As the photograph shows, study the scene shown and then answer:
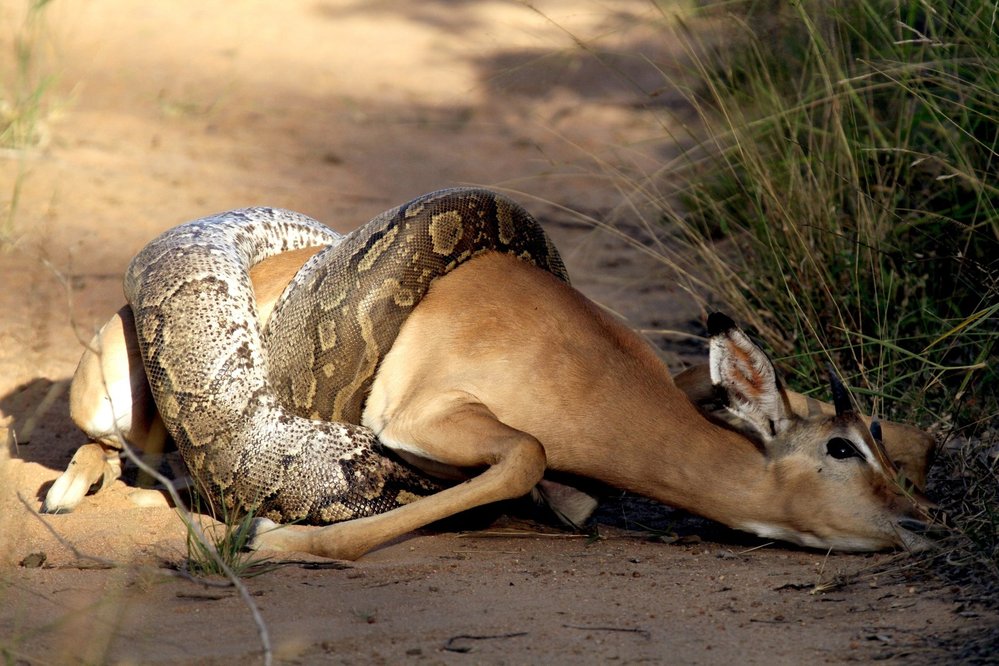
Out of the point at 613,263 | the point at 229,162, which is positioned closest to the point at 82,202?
the point at 229,162

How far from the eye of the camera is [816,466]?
14.8 feet

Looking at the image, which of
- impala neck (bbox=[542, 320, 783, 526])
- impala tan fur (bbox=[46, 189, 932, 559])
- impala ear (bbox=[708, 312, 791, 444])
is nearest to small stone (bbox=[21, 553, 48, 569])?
impala tan fur (bbox=[46, 189, 932, 559])

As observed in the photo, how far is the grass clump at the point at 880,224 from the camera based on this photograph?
17.9 ft

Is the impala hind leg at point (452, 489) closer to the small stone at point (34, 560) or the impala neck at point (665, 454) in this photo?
the impala neck at point (665, 454)

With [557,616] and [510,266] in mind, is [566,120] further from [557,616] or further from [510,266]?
[557,616]

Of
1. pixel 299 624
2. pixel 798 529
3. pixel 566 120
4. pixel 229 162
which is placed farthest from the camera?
pixel 566 120

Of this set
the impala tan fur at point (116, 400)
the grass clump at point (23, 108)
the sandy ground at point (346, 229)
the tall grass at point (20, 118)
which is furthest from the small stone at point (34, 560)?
the grass clump at point (23, 108)

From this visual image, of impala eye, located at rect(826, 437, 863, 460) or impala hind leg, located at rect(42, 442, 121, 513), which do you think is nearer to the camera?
impala eye, located at rect(826, 437, 863, 460)

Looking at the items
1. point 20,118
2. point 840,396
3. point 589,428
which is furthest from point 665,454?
point 20,118

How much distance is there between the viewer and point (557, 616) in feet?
12.8

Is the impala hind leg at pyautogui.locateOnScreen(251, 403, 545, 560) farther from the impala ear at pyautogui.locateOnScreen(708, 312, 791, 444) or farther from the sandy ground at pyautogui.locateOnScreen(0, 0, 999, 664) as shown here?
the impala ear at pyautogui.locateOnScreen(708, 312, 791, 444)

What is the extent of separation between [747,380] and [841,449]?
44cm

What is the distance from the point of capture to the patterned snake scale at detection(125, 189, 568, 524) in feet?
16.5

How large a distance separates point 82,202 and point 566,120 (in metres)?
6.26
